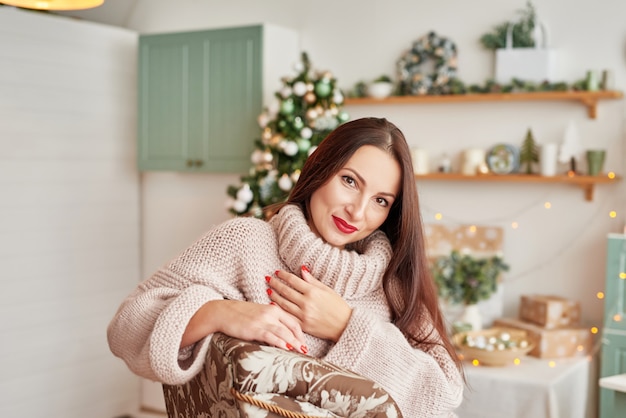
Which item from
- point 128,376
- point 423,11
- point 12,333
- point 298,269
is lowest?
point 128,376

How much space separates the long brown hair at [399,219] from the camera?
193cm

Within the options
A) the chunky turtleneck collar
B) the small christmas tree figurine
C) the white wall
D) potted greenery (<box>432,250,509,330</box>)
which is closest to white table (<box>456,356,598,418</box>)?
potted greenery (<box>432,250,509,330</box>)

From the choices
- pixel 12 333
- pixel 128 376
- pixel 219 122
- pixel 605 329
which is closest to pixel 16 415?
pixel 12 333

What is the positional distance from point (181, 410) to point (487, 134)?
2.41 meters

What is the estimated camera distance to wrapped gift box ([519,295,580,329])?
348 centimetres

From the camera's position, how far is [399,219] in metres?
2.01

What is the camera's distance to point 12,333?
3.96 metres

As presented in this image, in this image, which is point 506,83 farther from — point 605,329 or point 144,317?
point 144,317

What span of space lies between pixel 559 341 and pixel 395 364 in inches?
71.0

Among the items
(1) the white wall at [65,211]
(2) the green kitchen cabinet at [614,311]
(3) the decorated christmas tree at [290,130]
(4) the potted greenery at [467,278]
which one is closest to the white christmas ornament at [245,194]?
(3) the decorated christmas tree at [290,130]

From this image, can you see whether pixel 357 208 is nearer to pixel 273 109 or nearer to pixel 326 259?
pixel 326 259

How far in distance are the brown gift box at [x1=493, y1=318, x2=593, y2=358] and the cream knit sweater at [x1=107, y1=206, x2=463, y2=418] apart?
1.54 meters

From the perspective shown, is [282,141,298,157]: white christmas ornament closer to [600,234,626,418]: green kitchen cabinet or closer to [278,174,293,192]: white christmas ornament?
[278,174,293,192]: white christmas ornament

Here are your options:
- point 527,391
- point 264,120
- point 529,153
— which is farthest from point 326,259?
point 529,153
